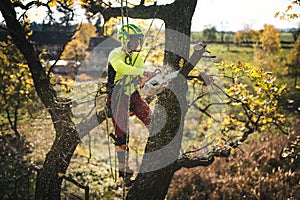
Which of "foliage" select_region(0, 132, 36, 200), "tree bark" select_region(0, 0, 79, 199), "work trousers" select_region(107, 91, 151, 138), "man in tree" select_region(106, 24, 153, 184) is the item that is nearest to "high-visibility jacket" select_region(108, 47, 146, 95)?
"man in tree" select_region(106, 24, 153, 184)

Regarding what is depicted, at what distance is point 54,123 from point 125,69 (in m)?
1.08

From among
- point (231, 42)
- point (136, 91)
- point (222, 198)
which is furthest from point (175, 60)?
point (231, 42)

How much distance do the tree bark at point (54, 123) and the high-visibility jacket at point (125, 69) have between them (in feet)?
1.91

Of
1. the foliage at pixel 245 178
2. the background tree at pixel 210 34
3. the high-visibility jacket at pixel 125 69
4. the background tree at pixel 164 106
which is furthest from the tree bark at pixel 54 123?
the background tree at pixel 210 34

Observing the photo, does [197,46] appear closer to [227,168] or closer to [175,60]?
[175,60]

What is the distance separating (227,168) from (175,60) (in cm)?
379

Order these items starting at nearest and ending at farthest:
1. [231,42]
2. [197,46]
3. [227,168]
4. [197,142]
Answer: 1. [197,46]
2. [227,168]
3. [197,142]
4. [231,42]

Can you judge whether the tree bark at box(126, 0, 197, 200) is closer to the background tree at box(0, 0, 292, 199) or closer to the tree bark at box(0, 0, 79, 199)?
the background tree at box(0, 0, 292, 199)

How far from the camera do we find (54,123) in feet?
11.4

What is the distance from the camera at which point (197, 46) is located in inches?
97.0

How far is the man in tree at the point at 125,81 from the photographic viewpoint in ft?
9.46

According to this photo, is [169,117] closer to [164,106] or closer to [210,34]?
[164,106]

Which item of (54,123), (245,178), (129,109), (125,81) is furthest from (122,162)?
(245,178)

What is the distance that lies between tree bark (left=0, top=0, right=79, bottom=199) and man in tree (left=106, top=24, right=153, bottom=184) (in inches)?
17.4
